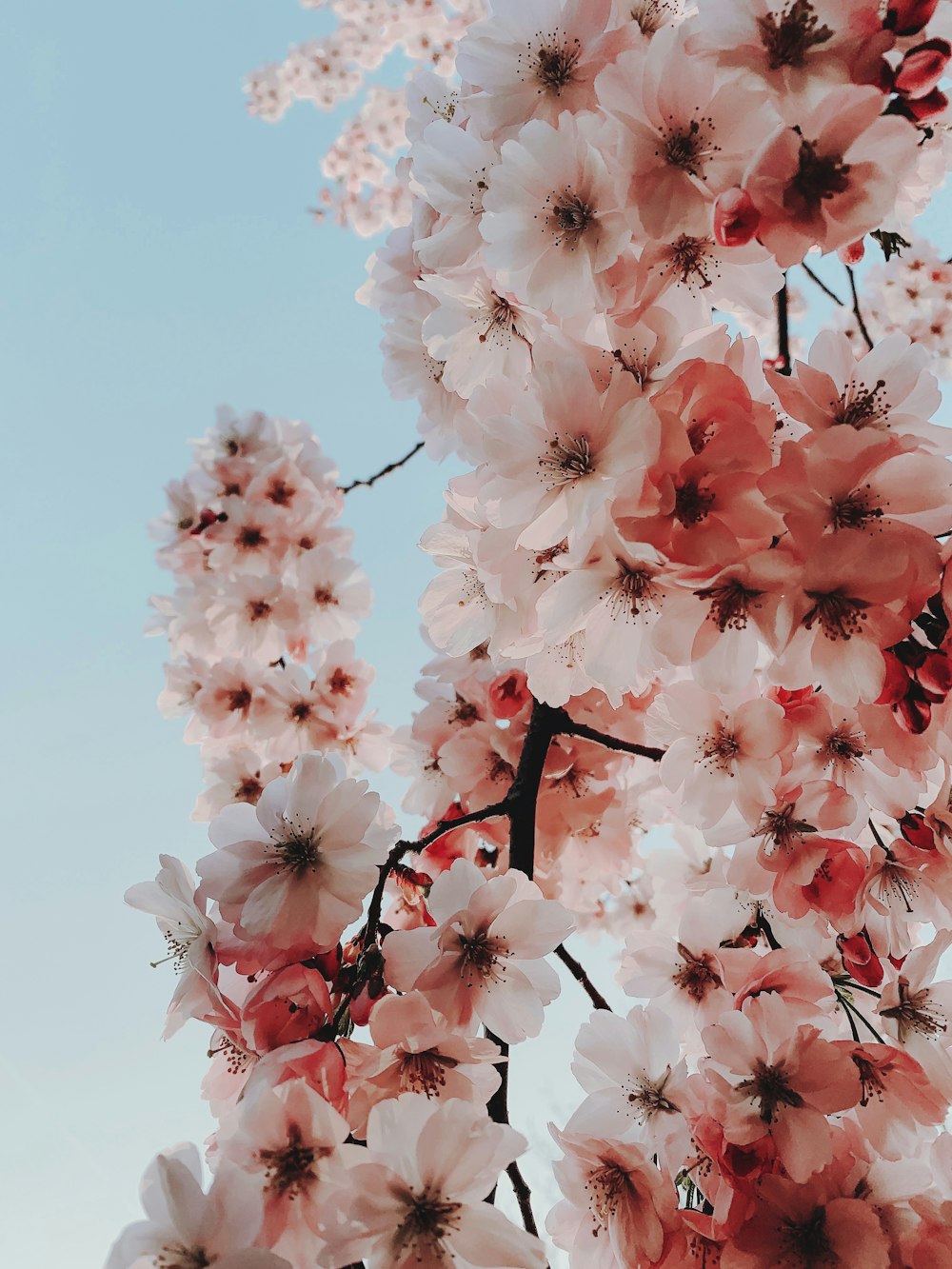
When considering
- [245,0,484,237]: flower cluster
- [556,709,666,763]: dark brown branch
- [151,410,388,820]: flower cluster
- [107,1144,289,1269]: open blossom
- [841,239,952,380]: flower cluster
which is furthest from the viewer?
[245,0,484,237]: flower cluster

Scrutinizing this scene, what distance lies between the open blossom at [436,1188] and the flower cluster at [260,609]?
6.33ft

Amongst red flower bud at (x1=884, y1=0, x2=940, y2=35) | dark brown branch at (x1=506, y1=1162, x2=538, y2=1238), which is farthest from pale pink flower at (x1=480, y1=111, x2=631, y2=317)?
dark brown branch at (x1=506, y1=1162, x2=538, y2=1238)

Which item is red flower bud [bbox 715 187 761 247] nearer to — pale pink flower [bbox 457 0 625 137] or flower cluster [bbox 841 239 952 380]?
pale pink flower [bbox 457 0 625 137]

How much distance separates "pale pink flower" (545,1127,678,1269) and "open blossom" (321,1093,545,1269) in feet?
0.91

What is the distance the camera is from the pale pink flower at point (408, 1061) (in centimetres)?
99

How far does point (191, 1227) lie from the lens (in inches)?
34.2

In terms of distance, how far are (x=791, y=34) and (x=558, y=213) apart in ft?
1.04

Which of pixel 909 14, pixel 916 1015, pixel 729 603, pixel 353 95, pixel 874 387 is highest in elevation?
pixel 353 95

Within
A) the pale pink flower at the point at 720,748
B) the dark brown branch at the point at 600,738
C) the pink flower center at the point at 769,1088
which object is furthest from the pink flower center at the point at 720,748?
the pink flower center at the point at 769,1088

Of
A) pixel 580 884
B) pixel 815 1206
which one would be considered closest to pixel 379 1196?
pixel 815 1206

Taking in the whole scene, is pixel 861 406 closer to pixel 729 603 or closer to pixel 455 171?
pixel 729 603

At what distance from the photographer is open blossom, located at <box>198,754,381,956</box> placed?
3.48 ft

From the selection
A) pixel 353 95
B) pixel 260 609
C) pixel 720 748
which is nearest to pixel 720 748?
pixel 720 748

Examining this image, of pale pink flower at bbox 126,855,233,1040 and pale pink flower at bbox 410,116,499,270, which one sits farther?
pale pink flower at bbox 410,116,499,270
